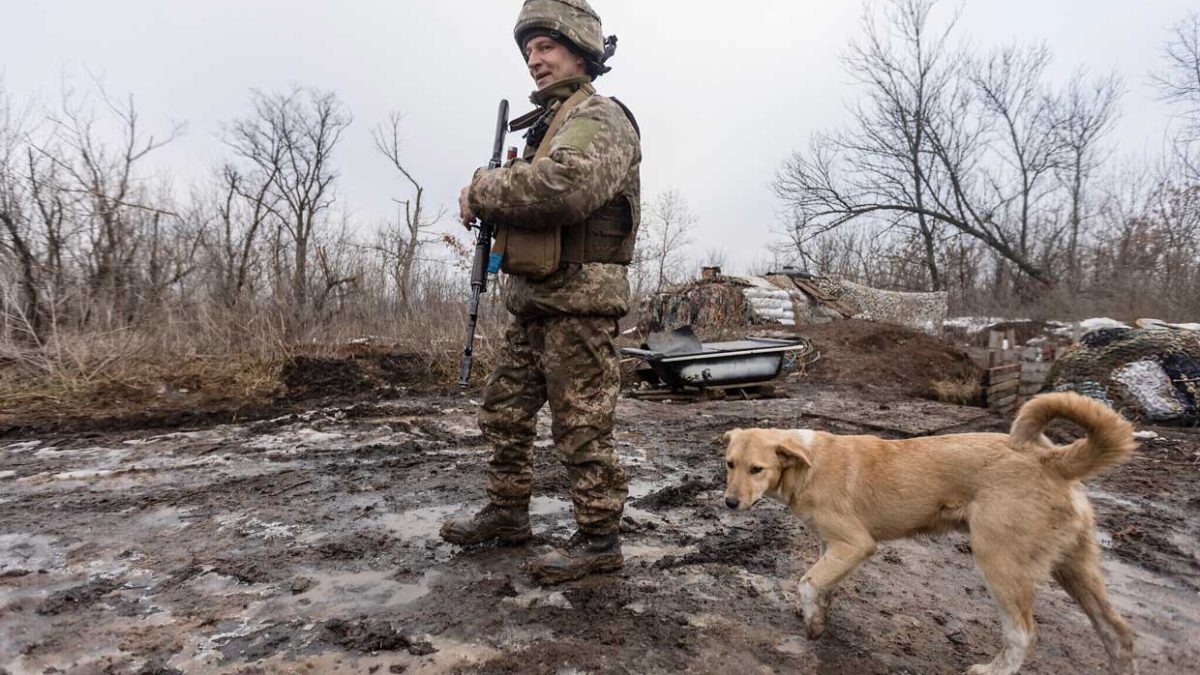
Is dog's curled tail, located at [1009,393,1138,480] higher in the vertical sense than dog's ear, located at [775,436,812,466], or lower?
higher

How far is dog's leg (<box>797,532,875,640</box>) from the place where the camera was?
224 centimetres

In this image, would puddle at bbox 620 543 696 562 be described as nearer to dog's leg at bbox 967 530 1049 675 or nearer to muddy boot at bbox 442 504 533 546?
muddy boot at bbox 442 504 533 546

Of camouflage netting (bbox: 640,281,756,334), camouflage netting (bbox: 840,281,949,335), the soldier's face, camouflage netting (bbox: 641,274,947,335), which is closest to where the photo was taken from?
the soldier's face

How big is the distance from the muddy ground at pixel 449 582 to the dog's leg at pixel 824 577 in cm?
12

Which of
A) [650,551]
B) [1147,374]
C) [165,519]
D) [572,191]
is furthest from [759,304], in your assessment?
[165,519]

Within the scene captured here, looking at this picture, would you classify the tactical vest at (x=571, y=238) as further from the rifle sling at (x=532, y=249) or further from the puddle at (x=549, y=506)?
the puddle at (x=549, y=506)

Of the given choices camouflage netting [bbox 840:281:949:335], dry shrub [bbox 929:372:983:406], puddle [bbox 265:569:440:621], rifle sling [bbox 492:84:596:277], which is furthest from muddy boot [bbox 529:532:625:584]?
A: camouflage netting [bbox 840:281:949:335]

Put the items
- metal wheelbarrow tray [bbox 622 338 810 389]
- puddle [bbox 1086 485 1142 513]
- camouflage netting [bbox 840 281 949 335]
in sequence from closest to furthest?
puddle [bbox 1086 485 1142 513], metal wheelbarrow tray [bbox 622 338 810 389], camouflage netting [bbox 840 281 949 335]

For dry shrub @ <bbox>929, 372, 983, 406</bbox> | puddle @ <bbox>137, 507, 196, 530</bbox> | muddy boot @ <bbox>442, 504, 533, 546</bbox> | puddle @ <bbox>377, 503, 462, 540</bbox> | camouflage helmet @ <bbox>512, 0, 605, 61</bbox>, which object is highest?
camouflage helmet @ <bbox>512, 0, 605, 61</bbox>

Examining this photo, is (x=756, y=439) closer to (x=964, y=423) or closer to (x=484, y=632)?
(x=484, y=632)

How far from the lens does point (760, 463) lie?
8.13 feet

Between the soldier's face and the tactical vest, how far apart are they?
13 centimetres

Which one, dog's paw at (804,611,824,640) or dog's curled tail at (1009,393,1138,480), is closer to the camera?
dog's curled tail at (1009,393,1138,480)

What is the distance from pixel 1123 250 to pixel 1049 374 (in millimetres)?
19649
